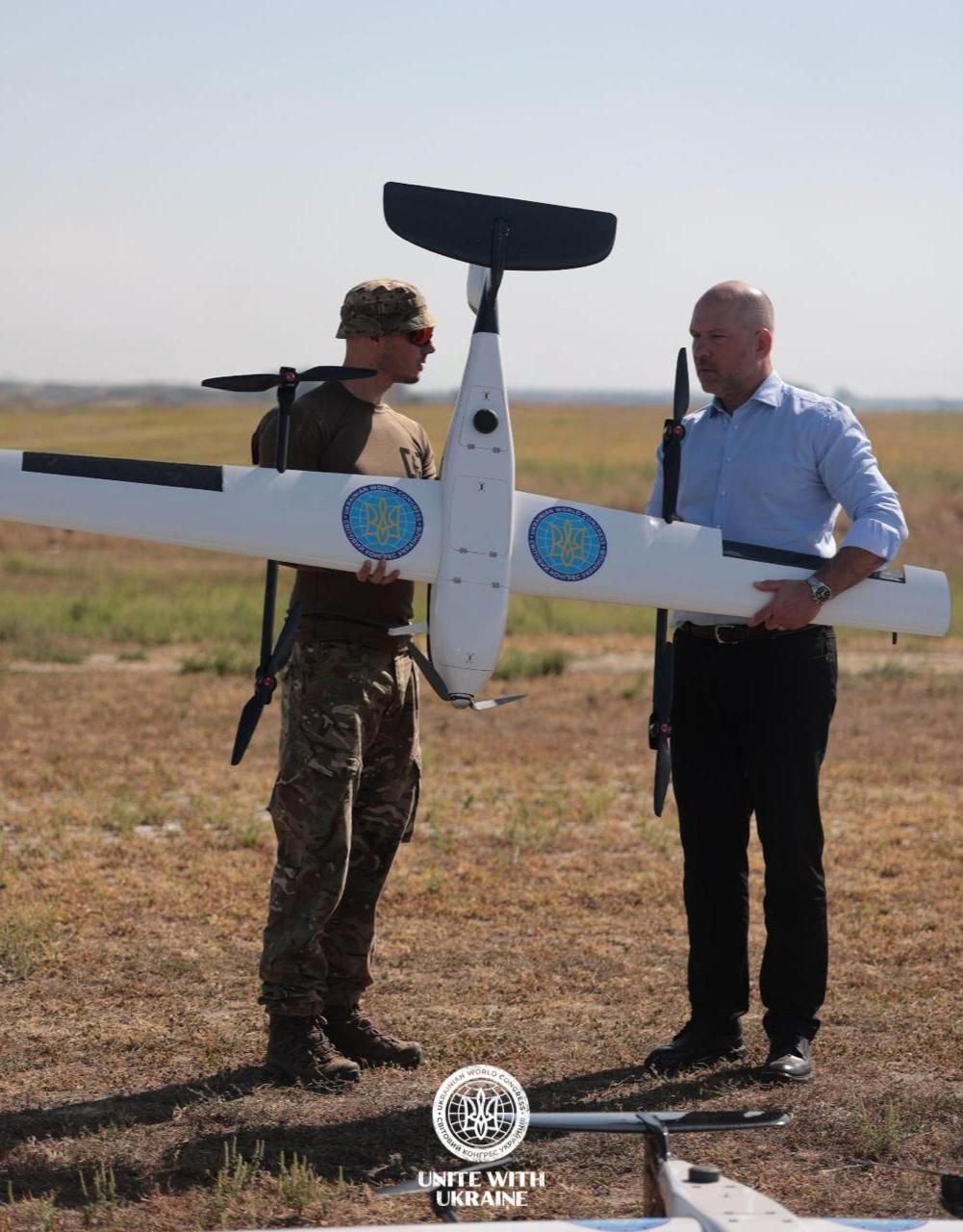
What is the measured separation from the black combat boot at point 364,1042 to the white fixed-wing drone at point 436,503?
3.49 ft

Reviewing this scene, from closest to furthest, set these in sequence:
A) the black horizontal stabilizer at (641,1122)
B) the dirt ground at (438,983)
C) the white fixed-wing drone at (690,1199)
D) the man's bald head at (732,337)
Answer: the white fixed-wing drone at (690,1199) < the black horizontal stabilizer at (641,1122) < the dirt ground at (438,983) < the man's bald head at (732,337)

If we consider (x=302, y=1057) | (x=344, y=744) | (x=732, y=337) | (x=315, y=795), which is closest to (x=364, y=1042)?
(x=302, y=1057)

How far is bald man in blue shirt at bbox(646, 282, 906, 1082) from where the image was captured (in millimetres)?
5293

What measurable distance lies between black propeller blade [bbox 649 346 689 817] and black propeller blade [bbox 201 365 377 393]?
1.02 meters

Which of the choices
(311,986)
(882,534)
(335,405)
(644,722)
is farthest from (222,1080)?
(644,722)

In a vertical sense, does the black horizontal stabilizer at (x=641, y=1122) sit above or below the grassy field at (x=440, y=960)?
above

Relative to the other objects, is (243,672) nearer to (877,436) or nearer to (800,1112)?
(800,1112)

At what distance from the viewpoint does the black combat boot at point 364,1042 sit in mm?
5441

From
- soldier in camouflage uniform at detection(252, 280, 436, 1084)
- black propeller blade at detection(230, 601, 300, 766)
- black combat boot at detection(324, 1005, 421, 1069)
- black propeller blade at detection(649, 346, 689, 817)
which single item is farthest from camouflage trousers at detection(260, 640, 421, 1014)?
black propeller blade at detection(649, 346, 689, 817)

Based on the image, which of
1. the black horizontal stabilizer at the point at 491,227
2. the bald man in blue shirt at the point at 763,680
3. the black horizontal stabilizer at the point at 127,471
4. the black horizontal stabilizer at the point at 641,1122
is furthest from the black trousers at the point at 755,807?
the black horizontal stabilizer at the point at 127,471

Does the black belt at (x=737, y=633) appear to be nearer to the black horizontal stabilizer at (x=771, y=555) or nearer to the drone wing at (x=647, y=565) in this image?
the drone wing at (x=647, y=565)

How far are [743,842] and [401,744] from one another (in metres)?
1.28

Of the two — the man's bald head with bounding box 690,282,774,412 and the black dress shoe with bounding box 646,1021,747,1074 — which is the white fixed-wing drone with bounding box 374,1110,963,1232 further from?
the man's bald head with bounding box 690,282,774,412

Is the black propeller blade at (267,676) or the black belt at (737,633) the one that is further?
the black belt at (737,633)
